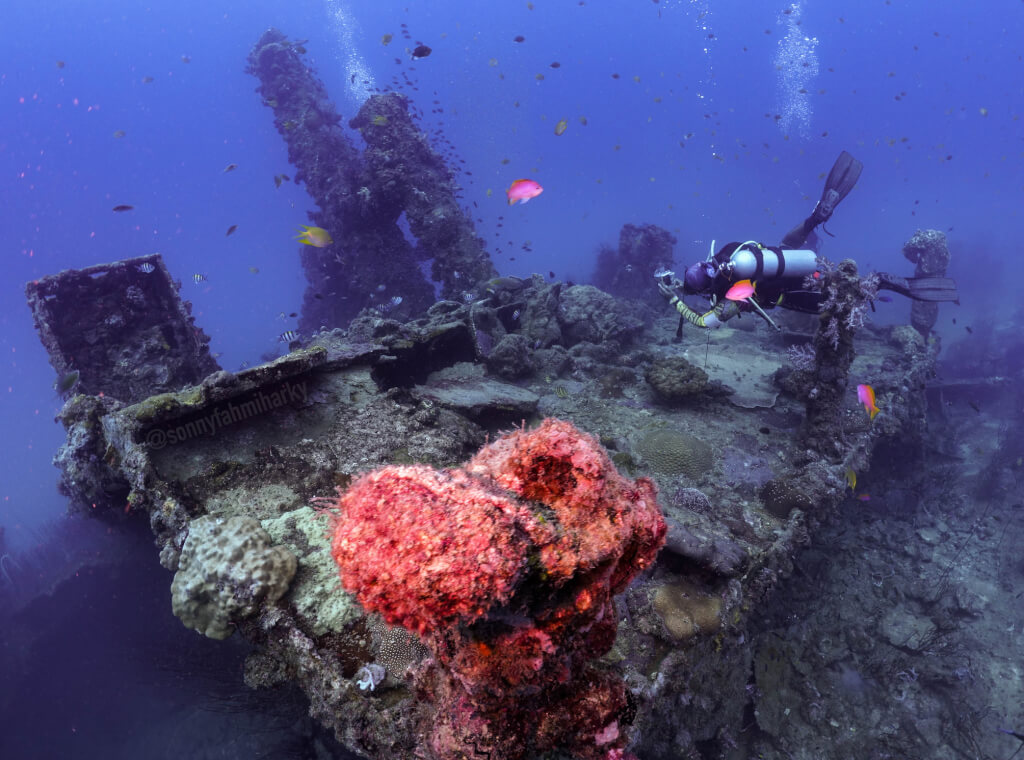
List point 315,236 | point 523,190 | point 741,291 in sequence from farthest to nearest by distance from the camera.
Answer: point 315,236, point 523,190, point 741,291

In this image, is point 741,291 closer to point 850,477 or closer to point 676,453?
point 676,453

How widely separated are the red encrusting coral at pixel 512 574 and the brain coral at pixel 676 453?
455cm

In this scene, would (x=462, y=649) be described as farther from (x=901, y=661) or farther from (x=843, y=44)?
(x=843, y=44)

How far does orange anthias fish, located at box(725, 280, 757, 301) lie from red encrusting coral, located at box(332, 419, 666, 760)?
5296mm

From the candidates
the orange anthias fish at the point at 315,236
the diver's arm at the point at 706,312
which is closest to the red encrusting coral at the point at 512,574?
the diver's arm at the point at 706,312

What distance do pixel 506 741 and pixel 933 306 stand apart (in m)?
18.4

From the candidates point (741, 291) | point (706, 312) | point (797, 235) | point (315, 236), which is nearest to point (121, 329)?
point (315, 236)

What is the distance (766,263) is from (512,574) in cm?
731

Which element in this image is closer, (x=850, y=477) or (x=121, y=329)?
(x=850, y=477)

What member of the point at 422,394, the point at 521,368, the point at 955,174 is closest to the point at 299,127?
the point at 521,368

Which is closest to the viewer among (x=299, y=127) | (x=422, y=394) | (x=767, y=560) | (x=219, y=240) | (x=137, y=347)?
(x=767, y=560)

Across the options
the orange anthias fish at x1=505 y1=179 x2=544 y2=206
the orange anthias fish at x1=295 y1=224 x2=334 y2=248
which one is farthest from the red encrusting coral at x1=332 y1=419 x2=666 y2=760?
the orange anthias fish at x1=295 y1=224 x2=334 y2=248

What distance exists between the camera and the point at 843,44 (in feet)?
429

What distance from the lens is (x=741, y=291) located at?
638 cm
